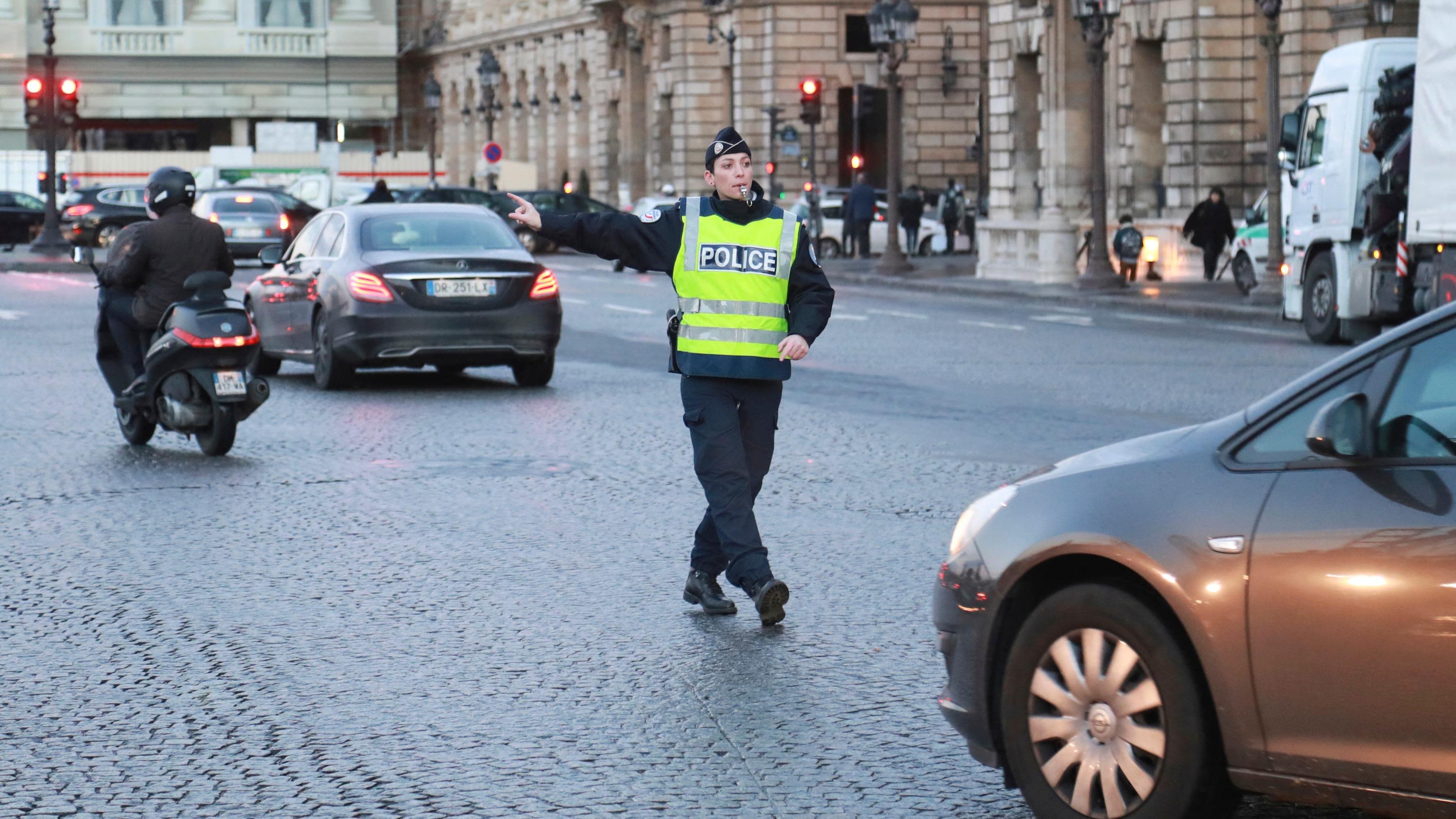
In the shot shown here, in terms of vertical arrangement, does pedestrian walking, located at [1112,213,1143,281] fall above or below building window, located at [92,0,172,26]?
below

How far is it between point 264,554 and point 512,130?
7976 centimetres

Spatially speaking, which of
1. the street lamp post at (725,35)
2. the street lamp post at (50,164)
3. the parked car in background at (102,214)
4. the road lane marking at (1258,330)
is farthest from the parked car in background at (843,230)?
the road lane marking at (1258,330)

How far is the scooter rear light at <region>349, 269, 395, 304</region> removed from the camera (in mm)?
15805

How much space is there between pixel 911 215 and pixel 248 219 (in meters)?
13.5

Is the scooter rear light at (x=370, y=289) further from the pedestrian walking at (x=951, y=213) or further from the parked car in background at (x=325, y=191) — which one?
the parked car in background at (x=325, y=191)

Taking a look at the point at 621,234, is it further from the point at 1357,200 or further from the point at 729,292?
the point at 1357,200

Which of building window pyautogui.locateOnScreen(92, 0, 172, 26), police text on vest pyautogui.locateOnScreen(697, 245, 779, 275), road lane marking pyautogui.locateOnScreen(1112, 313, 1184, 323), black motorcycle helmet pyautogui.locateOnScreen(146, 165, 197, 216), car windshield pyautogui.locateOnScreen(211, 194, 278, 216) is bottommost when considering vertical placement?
road lane marking pyautogui.locateOnScreen(1112, 313, 1184, 323)

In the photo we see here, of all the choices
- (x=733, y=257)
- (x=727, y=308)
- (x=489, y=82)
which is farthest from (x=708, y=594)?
(x=489, y=82)

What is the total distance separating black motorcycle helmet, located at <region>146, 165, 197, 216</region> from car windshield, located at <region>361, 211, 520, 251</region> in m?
3.76

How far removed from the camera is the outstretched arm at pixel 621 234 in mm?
7219

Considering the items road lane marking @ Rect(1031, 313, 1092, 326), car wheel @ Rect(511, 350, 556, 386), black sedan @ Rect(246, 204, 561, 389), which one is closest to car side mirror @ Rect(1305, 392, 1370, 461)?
black sedan @ Rect(246, 204, 561, 389)

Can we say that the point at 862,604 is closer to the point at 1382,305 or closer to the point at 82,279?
the point at 1382,305

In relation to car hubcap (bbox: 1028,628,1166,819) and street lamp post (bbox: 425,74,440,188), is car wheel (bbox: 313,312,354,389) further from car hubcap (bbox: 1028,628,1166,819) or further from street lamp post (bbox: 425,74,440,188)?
street lamp post (bbox: 425,74,440,188)

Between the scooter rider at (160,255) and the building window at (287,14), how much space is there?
284 feet
